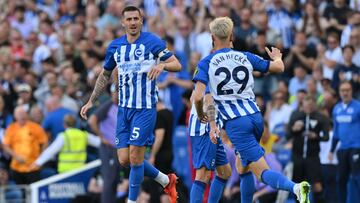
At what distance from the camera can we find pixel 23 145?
23516 mm

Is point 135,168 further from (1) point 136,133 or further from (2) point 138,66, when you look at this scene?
(2) point 138,66

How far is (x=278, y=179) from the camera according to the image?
15195 millimetres

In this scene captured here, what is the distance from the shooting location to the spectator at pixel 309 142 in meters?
20.8

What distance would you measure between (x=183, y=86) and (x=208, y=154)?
7.52 m

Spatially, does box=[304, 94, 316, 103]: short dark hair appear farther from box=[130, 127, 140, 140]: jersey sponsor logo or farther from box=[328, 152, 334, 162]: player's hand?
box=[130, 127, 140, 140]: jersey sponsor logo

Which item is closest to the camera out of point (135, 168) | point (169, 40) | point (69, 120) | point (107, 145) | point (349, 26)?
point (135, 168)

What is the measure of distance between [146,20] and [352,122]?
8178 mm

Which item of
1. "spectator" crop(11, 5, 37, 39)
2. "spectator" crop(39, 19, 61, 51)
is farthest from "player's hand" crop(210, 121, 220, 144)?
"spectator" crop(11, 5, 37, 39)

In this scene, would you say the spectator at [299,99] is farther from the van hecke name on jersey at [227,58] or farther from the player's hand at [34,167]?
the van hecke name on jersey at [227,58]

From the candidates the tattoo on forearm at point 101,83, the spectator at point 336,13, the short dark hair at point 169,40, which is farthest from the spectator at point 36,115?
the tattoo on forearm at point 101,83

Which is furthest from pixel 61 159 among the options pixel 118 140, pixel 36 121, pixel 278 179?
pixel 278 179

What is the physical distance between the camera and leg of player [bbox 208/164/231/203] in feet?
53.3

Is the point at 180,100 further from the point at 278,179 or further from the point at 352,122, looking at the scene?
the point at 278,179

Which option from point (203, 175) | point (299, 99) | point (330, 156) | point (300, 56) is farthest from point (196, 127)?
point (300, 56)
